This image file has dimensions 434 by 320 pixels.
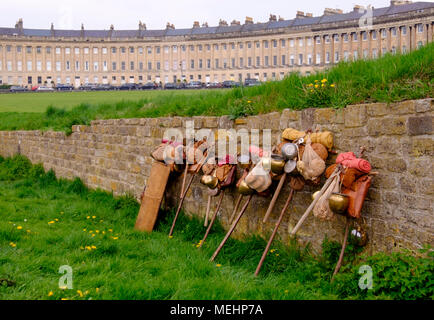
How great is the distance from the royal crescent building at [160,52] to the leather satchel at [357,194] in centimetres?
9365

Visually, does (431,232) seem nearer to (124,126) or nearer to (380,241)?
(380,241)

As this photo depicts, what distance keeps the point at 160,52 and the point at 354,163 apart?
113m

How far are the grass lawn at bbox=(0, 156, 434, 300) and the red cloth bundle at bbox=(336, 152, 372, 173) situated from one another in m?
0.93

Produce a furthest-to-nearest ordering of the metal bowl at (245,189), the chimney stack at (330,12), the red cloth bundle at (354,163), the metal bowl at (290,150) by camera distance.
Result: the chimney stack at (330,12) < the metal bowl at (245,189) < the metal bowl at (290,150) < the red cloth bundle at (354,163)

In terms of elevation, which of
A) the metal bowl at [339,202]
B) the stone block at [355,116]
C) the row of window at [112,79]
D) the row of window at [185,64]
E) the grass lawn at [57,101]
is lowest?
the metal bowl at [339,202]

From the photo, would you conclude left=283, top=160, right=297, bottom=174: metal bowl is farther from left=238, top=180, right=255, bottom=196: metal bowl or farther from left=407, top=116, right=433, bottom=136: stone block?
left=407, top=116, right=433, bottom=136: stone block

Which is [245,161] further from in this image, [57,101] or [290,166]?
[57,101]

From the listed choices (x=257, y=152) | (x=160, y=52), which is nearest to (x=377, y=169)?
(x=257, y=152)

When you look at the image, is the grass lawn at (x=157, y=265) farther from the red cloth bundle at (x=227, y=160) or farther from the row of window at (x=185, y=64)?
the row of window at (x=185, y=64)

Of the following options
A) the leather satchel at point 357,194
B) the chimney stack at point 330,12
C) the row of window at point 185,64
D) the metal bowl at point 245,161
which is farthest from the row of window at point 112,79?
the leather satchel at point 357,194

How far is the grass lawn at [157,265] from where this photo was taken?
186 inches

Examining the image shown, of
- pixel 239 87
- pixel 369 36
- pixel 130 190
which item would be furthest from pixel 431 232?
pixel 369 36
